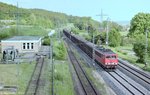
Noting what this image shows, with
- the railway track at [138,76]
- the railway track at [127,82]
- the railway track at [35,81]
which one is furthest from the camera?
the railway track at [138,76]

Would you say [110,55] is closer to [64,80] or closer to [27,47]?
[64,80]

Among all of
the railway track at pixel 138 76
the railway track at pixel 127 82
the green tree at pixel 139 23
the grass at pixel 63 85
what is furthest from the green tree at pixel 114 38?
the grass at pixel 63 85

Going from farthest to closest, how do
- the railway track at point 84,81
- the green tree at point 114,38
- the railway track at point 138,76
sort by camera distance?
1. the green tree at point 114,38
2. the railway track at point 138,76
3. the railway track at point 84,81

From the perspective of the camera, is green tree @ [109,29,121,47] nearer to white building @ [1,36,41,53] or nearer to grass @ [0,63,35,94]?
white building @ [1,36,41,53]

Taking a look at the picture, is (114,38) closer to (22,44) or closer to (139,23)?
(139,23)

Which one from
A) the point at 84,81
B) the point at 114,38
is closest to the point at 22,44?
the point at 84,81

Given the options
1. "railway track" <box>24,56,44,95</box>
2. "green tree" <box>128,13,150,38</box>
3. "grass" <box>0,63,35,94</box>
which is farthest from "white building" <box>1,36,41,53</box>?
"green tree" <box>128,13,150,38</box>

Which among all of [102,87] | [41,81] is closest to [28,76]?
[41,81]

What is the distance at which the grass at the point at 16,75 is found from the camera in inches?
1530

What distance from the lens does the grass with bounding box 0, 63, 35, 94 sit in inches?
1530

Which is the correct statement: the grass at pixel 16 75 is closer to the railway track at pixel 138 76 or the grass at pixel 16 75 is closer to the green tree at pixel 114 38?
the railway track at pixel 138 76

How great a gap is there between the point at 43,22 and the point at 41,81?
104 meters

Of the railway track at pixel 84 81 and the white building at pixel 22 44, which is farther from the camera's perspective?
the white building at pixel 22 44

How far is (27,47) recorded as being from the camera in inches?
2763
